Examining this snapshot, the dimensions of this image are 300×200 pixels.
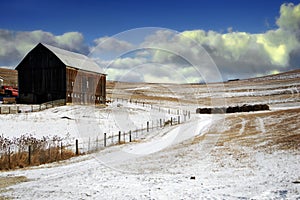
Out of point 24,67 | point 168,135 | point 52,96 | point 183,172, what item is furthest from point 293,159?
point 24,67

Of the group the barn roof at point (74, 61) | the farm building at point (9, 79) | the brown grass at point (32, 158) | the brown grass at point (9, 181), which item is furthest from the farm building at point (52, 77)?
the brown grass at point (9, 181)

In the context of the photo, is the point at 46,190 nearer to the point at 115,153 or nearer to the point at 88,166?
the point at 88,166

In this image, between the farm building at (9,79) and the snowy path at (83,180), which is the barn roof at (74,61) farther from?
the farm building at (9,79)

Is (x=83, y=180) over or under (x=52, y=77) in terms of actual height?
under

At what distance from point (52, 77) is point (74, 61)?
5.08 m

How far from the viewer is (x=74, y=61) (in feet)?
187

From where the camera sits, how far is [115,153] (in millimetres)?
21594

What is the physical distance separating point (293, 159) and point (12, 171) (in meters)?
13.8

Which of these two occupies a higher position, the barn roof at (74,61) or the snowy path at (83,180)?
the barn roof at (74,61)

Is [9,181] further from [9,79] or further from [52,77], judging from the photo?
[9,79]

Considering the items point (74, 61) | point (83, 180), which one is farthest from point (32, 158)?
point (74, 61)

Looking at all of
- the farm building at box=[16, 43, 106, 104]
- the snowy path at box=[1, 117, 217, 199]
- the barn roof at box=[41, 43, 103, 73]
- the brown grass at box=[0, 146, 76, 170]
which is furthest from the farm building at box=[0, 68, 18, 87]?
the snowy path at box=[1, 117, 217, 199]

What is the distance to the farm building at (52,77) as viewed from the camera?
53562 mm

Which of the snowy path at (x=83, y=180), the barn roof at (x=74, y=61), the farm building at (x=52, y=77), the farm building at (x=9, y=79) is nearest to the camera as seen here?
the snowy path at (x=83, y=180)
